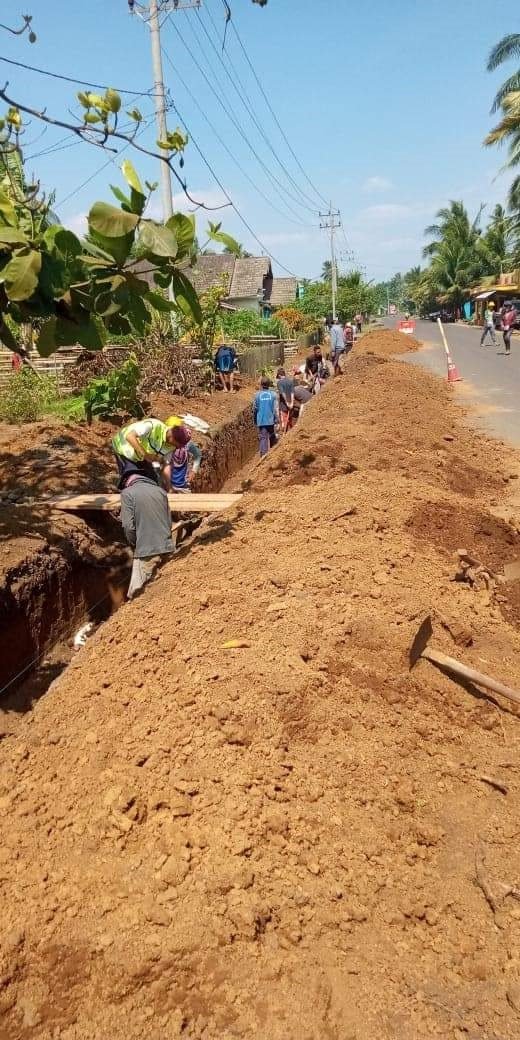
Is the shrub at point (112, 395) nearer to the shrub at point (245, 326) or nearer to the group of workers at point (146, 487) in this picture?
the group of workers at point (146, 487)

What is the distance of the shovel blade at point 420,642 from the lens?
11.7 ft

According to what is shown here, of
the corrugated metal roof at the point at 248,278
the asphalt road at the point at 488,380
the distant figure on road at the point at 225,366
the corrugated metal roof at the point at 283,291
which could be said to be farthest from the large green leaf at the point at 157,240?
the corrugated metal roof at the point at 283,291

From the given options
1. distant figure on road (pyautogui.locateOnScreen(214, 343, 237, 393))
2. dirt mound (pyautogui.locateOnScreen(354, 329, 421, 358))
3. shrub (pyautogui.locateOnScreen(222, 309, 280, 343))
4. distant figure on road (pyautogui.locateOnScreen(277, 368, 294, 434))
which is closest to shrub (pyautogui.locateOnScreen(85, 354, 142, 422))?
distant figure on road (pyautogui.locateOnScreen(277, 368, 294, 434))

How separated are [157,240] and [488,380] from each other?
15.2 meters

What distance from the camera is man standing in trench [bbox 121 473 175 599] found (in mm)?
5523

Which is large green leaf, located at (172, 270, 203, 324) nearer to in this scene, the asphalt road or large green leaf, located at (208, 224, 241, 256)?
large green leaf, located at (208, 224, 241, 256)

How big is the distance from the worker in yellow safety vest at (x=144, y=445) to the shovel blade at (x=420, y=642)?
8.76 ft

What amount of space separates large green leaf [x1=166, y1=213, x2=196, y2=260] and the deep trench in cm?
374

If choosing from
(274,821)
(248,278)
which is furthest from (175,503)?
(248,278)

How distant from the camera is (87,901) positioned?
7.98 feet

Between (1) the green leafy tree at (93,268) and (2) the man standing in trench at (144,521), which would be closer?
(1) the green leafy tree at (93,268)

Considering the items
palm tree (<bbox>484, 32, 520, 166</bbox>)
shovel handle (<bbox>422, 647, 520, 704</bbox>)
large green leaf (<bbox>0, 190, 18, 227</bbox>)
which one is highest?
palm tree (<bbox>484, 32, 520, 166</bbox>)

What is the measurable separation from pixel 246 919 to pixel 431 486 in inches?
204

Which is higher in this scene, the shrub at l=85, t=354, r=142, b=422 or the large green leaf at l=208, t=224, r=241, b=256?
the large green leaf at l=208, t=224, r=241, b=256
